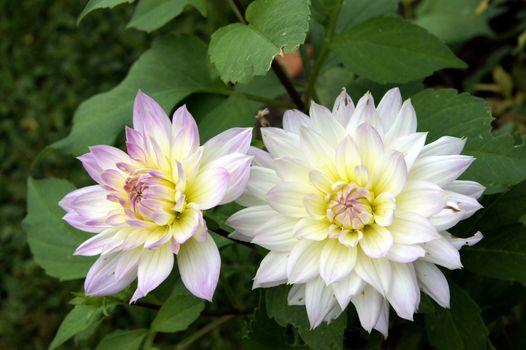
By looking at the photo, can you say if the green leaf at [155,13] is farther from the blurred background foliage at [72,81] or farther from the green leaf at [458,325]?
the green leaf at [458,325]

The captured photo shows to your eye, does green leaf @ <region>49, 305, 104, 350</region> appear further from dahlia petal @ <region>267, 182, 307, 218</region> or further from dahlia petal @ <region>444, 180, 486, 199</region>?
dahlia petal @ <region>444, 180, 486, 199</region>

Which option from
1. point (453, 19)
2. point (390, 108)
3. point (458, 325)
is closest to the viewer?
point (390, 108)

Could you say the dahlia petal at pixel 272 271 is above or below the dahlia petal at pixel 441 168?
below

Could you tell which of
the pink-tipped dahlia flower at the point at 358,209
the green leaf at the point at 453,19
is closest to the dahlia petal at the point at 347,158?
the pink-tipped dahlia flower at the point at 358,209

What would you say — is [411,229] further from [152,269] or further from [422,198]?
[152,269]

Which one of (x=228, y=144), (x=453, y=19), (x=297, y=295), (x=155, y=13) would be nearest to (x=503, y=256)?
(x=297, y=295)

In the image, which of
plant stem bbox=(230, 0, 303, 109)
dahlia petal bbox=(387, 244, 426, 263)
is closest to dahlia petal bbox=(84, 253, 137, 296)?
dahlia petal bbox=(387, 244, 426, 263)
